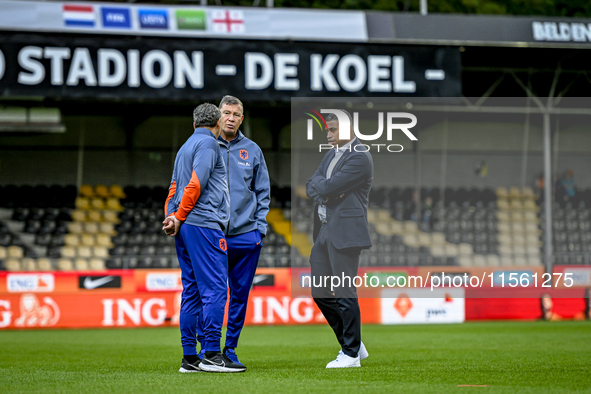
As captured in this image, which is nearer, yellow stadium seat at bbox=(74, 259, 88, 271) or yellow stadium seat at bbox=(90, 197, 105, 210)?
yellow stadium seat at bbox=(74, 259, 88, 271)

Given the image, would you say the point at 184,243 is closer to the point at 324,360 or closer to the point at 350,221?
the point at 350,221

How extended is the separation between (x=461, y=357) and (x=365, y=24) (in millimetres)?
8072

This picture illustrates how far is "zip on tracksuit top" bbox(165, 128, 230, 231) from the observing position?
582 cm

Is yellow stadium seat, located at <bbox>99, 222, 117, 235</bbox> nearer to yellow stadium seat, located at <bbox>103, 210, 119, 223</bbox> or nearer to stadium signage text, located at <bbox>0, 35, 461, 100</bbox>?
yellow stadium seat, located at <bbox>103, 210, 119, 223</bbox>

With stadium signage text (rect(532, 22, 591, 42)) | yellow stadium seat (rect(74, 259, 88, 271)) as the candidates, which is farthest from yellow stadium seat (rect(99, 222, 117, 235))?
stadium signage text (rect(532, 22, 591, 42))

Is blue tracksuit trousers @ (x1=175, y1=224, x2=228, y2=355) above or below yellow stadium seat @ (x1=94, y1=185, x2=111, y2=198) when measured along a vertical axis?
below

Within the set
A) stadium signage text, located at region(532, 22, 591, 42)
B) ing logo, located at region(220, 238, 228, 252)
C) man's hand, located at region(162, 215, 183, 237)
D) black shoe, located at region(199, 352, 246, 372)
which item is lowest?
black shoe, located at region(199, 352, 246, 372)

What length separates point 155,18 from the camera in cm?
1347

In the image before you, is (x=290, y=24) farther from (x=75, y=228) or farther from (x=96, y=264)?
(x=75, y=228)

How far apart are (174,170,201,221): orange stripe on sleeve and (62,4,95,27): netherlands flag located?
27.4ft

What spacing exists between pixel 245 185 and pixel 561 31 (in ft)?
33.0

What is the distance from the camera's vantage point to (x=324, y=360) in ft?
23.4

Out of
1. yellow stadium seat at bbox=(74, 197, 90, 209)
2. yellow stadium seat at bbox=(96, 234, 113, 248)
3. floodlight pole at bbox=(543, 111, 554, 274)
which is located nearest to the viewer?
floodlight pole at bbox=(543, 111, 554, 274)

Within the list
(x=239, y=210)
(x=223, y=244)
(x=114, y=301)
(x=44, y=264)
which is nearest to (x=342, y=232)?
(x=239, y=210)
